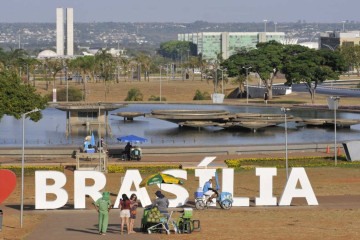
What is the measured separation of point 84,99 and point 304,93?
31.2 m

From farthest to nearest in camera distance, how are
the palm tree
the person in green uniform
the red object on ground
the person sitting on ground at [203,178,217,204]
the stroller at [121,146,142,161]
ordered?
the palm tree, the stroller at [121,146,142,161], the person sitting on ground at [203,178,217,204], the red object on ground, the person in green uniform

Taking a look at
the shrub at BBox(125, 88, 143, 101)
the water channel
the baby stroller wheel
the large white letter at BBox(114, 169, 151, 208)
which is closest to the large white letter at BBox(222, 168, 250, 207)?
the baby stroller wheel

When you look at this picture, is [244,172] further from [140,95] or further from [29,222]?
[140,95]

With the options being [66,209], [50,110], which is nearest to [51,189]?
[66,209]

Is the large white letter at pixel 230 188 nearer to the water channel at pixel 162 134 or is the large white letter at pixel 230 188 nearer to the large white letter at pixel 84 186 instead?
the large white letter at pixel 84 186

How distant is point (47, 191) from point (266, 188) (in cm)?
897

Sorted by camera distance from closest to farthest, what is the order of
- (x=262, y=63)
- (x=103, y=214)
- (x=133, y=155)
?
1. (x=103, y=214)
2. (x=133, y=155)
3. (x=262, y=63)

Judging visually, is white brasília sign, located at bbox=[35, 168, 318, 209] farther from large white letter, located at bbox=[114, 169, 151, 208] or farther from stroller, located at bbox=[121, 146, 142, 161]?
stroller, located at bbox=[121, 146, 142, 161]

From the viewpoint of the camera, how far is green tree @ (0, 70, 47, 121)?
218 feet

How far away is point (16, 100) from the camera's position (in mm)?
66625

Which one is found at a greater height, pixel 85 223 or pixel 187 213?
pixel 187 213

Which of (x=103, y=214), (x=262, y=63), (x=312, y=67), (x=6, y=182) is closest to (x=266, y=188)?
(x=103, y=214)

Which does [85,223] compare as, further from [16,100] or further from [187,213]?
[16,100]

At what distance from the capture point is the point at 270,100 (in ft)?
431
